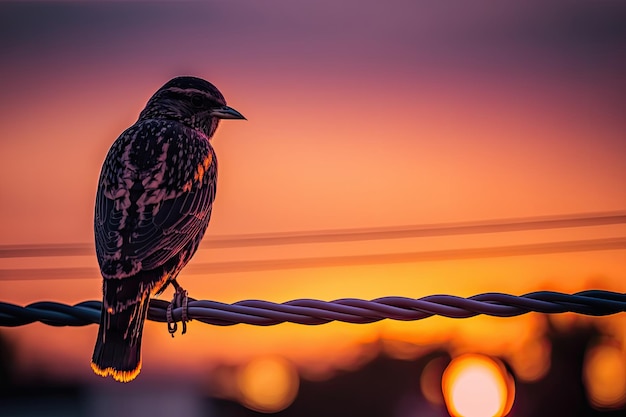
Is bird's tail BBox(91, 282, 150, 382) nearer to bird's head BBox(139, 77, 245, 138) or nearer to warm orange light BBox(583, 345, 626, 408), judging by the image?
bird's head BBox(139, 77, 245, 138)

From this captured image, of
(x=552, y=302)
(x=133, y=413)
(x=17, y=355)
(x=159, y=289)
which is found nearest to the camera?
(x=552, y=302)

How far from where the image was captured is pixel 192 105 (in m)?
5.91

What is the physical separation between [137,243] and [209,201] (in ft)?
2.82

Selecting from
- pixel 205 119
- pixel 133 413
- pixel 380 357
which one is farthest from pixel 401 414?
pixel 205 119

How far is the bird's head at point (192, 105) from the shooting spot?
5848mm

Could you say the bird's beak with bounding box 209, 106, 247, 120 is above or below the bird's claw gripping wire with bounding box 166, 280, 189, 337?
above

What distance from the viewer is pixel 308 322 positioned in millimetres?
3379

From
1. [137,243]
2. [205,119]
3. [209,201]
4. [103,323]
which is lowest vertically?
[103,323]

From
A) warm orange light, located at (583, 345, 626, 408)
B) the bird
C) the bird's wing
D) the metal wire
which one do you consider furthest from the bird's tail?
warm orange light, located at (583, 345, 626, 408)

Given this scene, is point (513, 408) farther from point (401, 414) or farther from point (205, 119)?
point (205, 119)

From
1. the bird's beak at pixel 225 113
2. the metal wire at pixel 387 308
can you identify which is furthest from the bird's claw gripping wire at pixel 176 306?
the bird's beak at pixel 225 113

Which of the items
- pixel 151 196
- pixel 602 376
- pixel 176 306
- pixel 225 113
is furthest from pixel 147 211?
pixel 602 376

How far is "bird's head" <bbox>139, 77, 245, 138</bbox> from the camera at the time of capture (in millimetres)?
5848

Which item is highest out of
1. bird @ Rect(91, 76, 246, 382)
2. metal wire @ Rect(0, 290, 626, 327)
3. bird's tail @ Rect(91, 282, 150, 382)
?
bird @ Rect(91, 76, 246, 382)
